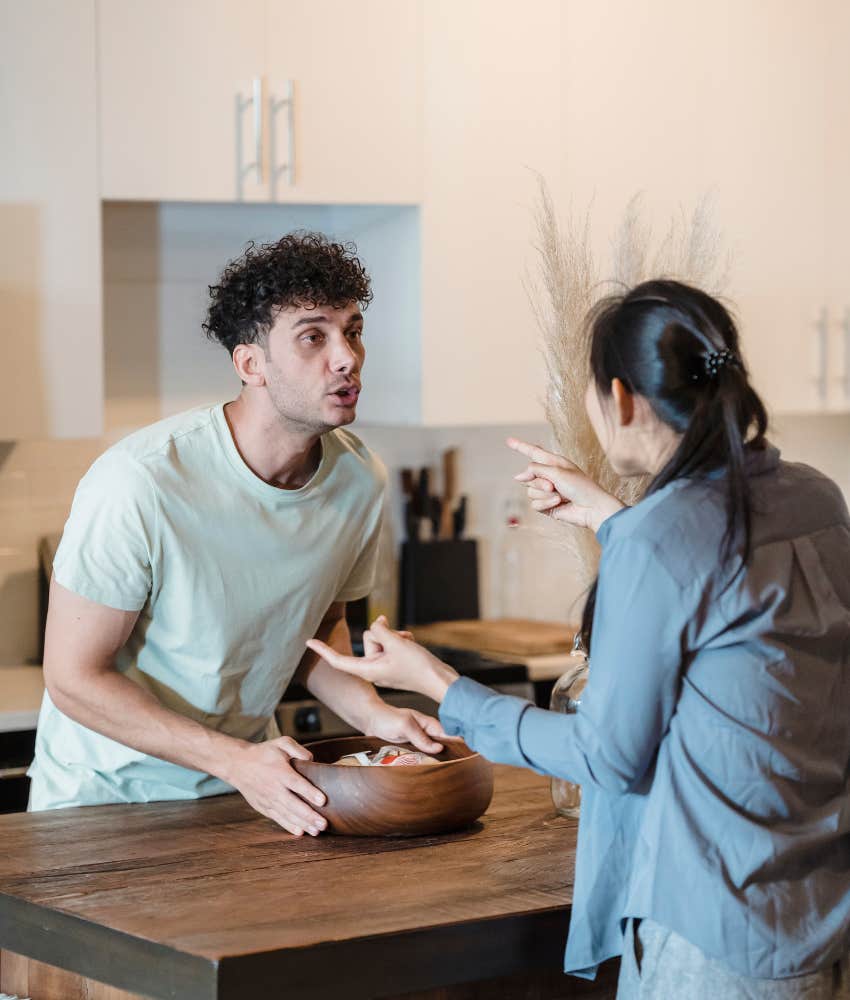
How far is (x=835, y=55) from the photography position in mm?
3500

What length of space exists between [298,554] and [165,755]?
1.18 feet

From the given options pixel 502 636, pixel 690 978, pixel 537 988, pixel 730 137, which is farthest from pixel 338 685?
pixel 730 137

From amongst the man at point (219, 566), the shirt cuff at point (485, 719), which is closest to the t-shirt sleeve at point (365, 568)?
the man at point (219, 566)

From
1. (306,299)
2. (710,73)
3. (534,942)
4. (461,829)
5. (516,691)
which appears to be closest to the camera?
(534,942)

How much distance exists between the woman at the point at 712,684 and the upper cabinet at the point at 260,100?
5.80 feet

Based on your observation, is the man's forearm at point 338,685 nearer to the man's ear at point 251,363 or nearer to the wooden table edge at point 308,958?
the man's ear at point 251,363

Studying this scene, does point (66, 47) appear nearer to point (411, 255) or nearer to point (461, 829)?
point (411, 255)

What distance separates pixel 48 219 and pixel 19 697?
3.32ft

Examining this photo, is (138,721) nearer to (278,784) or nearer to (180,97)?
(278,784)

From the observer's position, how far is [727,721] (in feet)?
4.35

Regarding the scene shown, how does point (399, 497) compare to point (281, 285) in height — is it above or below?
below

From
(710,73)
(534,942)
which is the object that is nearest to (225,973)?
(534,942)

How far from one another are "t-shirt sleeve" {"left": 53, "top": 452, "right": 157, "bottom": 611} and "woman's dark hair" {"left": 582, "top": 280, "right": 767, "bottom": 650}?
0.80 metres

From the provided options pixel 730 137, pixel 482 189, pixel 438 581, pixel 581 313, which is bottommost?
pixel 438 581
